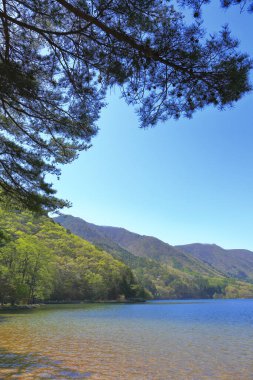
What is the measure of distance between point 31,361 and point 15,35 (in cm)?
1125

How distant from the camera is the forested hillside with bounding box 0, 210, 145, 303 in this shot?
52344 millimetres

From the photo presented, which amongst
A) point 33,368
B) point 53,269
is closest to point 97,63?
point 33,368

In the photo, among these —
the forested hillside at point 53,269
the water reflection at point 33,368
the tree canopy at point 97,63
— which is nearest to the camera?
the tree canopy at point 97,63

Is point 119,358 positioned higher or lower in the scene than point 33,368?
lower

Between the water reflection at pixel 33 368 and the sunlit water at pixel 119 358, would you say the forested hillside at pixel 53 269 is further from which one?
the sunlit water at pixel 119 358

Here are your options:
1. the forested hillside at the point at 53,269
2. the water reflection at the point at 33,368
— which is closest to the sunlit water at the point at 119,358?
the water reflection at the point at 33,368

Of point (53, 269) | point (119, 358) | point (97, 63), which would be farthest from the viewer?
point (53, 269)

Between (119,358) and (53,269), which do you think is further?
(53,269)

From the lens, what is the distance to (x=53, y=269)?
7556 cm

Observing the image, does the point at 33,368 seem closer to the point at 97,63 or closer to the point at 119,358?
the point at 119,358

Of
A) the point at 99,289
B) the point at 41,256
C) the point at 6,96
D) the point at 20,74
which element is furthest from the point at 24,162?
the point at 99,289

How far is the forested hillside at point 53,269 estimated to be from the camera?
52344 mm

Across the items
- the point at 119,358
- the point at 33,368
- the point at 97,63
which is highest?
the point at 97,63

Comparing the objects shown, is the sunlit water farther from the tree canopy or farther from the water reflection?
the tree canopy
